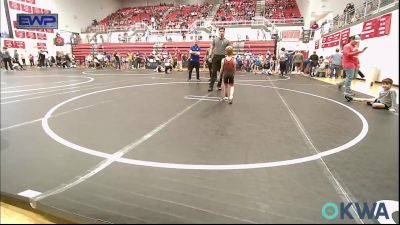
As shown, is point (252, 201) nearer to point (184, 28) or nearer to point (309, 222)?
point (309, 222)

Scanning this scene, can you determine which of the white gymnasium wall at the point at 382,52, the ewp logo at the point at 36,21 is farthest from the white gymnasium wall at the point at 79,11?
the ewp logo at the point at 36,21

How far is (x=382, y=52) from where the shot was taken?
1315 mm

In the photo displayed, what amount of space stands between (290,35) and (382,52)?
24995 mm

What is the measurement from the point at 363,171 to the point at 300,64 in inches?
638

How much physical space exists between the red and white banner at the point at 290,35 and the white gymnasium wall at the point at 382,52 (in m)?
2.31

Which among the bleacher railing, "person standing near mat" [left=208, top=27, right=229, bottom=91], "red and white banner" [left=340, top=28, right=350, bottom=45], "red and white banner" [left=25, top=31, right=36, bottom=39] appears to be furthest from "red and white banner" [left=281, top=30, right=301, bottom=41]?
"red and white banner" [left=25, top=31, right=36, bottom=39]

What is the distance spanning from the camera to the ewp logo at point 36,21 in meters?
3.30

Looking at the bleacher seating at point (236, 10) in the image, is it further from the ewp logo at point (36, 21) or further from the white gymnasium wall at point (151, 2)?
the ewp logo at point (36, 21)

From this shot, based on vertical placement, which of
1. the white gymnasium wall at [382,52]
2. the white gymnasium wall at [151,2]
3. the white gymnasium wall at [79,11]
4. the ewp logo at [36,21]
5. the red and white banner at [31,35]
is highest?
the white gymnasium wall at [151,2]

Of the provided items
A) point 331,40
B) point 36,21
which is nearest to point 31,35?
point 331,40

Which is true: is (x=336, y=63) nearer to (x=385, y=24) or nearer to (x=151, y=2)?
(x=385, y=24)

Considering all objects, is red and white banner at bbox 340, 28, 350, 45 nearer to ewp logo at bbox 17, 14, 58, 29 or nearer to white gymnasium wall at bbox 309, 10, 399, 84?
white gymnasium wall at bbox 309, 10, 399, 84

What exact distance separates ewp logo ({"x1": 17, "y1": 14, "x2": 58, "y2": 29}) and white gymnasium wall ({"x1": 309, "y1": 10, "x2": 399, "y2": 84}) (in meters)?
3.43

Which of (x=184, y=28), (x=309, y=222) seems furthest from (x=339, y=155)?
(x=184, y=28)
